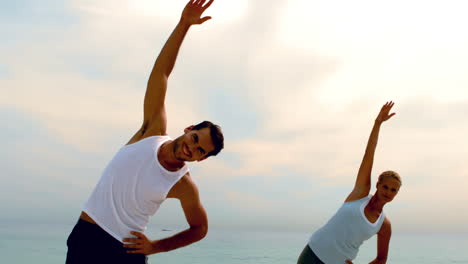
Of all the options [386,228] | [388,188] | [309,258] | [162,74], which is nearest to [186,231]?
[162,74]

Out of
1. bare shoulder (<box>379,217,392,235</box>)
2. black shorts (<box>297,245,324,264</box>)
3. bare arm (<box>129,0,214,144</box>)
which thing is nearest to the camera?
bare arm (<box>129,0,214,144</box>)

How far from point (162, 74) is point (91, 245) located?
946mm

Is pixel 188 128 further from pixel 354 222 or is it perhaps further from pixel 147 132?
pixel 354 222

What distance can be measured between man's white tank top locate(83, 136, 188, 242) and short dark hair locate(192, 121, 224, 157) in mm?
221

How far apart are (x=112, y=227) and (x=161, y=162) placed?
0.38 m

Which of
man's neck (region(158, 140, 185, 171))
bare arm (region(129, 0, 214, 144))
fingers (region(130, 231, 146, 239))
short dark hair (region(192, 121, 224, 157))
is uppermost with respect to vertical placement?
bare arm (region(129, 0, 214, 144))

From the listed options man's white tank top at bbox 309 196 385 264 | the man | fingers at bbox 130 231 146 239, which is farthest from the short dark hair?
man's white tank top at bbox 309 196 385 264

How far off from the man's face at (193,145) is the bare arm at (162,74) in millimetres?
227

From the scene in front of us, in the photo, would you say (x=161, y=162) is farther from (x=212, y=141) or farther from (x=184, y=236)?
(x=184, y=236)

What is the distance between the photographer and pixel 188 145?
2.65m

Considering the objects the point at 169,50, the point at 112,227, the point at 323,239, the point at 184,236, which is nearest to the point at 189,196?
the point at 184,236

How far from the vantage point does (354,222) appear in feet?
14.4

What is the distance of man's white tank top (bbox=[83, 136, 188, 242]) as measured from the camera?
8.55ft

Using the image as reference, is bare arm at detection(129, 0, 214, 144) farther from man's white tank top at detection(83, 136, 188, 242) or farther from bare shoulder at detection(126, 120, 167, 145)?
man's white tank top at detection(83, 136, 188, 242)
